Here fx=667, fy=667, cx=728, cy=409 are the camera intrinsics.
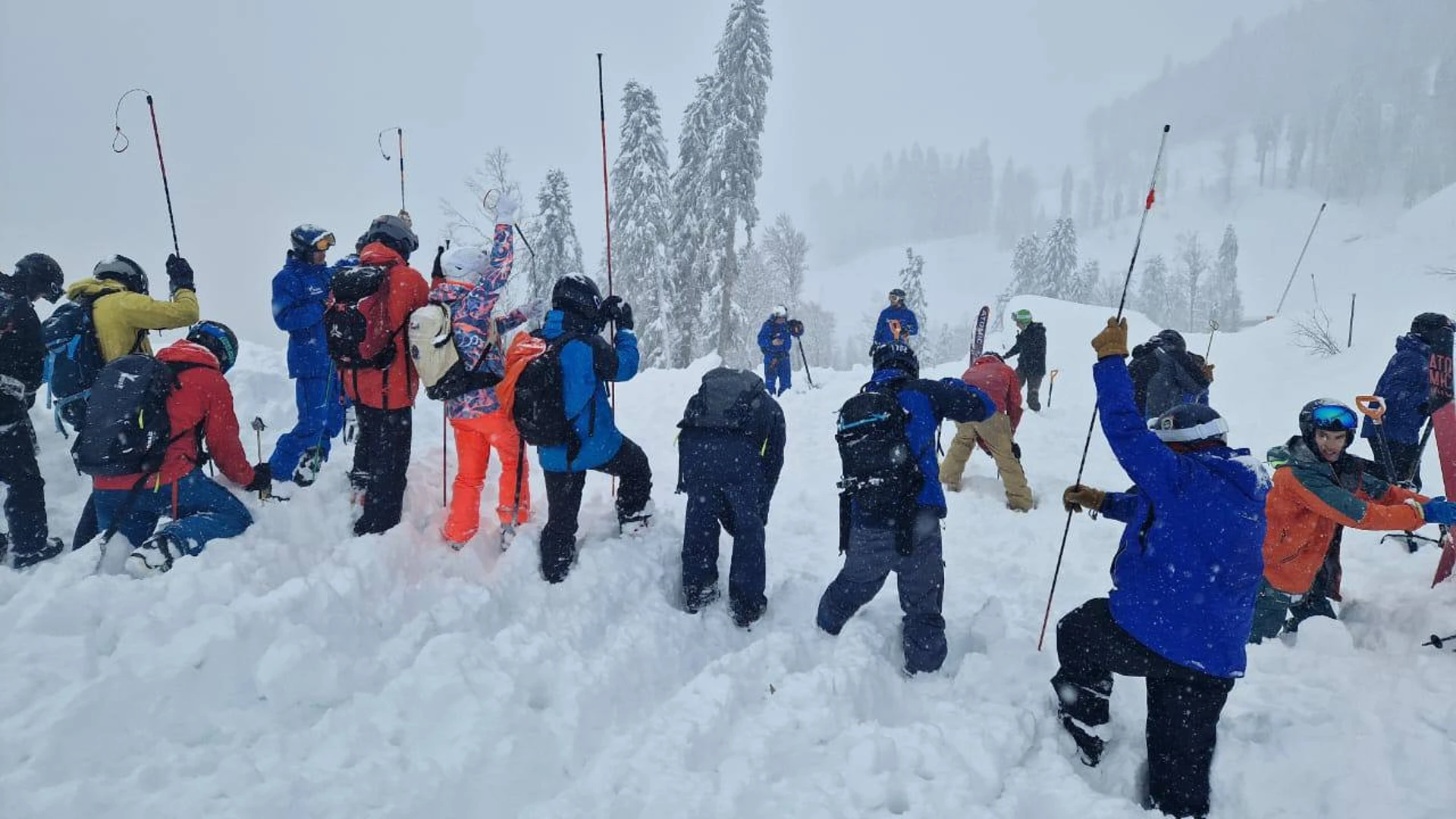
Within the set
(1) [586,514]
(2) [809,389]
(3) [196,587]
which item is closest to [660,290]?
(2) [809,389]

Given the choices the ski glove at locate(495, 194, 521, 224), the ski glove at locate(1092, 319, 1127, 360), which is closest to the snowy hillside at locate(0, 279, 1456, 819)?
the ski glove at locate(1092, 319, 1127, 360)

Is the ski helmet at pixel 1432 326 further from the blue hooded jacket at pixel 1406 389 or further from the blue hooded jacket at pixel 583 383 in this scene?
the blue hooded jacket at pixel 583 383

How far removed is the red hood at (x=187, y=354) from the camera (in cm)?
445

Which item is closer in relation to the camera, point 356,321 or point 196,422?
point 196,422

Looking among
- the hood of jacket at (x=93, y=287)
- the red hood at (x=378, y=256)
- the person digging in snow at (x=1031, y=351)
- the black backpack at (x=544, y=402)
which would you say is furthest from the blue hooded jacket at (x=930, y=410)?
the person digging in snow at (x=1031, y=351)

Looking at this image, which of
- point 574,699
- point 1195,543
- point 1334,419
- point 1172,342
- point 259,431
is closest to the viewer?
point 1195,543

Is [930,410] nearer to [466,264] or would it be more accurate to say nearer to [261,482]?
[466,264]

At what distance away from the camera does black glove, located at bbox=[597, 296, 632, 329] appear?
192 inches

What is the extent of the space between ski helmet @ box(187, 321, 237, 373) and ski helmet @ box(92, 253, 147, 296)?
19.7 inches

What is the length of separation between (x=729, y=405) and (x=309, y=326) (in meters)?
3.86

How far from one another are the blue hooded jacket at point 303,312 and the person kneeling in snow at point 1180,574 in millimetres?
5985

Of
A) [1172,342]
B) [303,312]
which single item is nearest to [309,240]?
[303,312]

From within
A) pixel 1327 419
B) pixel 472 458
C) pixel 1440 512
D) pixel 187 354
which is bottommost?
pixel 1440 512

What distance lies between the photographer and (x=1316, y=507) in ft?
14.2
